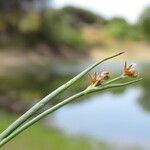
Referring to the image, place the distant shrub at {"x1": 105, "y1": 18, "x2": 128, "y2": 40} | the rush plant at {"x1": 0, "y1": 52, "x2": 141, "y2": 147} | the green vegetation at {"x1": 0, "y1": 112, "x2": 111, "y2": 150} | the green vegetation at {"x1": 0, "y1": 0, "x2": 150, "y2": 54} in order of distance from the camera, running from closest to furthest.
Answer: the rush plant at {"x1": 0, "y1": 52, "x2": 141, "y2": 147}
the distant shrub at {"x1": 105, "y1": 18, "x2": 128, "y2": 40}
the green vegetation at {"x1": 0, "y1": 112, "x2": 111, "y2": 150}
the green vegetation at {"x1": 0, "y1": 0, "x2": 150, "y2": 54}

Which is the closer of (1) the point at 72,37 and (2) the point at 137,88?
(2) the point at 137,88

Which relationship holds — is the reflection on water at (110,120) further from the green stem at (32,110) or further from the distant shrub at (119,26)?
the green stem at (32,110)

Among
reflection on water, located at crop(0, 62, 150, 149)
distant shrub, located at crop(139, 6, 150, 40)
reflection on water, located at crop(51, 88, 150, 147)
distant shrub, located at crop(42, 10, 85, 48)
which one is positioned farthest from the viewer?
distant shrub, located at crop(42, 10, 85, 48)

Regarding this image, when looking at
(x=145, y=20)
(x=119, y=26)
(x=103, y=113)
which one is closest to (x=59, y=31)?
(x=145, y=20)

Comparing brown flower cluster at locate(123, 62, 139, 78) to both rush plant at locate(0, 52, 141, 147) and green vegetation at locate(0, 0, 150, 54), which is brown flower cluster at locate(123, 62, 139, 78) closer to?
rush plant at locate(0, 52, 141, 147)

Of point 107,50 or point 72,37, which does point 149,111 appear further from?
point 72,37

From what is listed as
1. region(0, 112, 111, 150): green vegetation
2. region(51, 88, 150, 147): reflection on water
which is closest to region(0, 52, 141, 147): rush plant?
region(0, 112, 111, 150): green vegetation

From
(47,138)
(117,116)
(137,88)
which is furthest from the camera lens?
(137,88)

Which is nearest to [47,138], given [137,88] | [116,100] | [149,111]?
[149,111]
